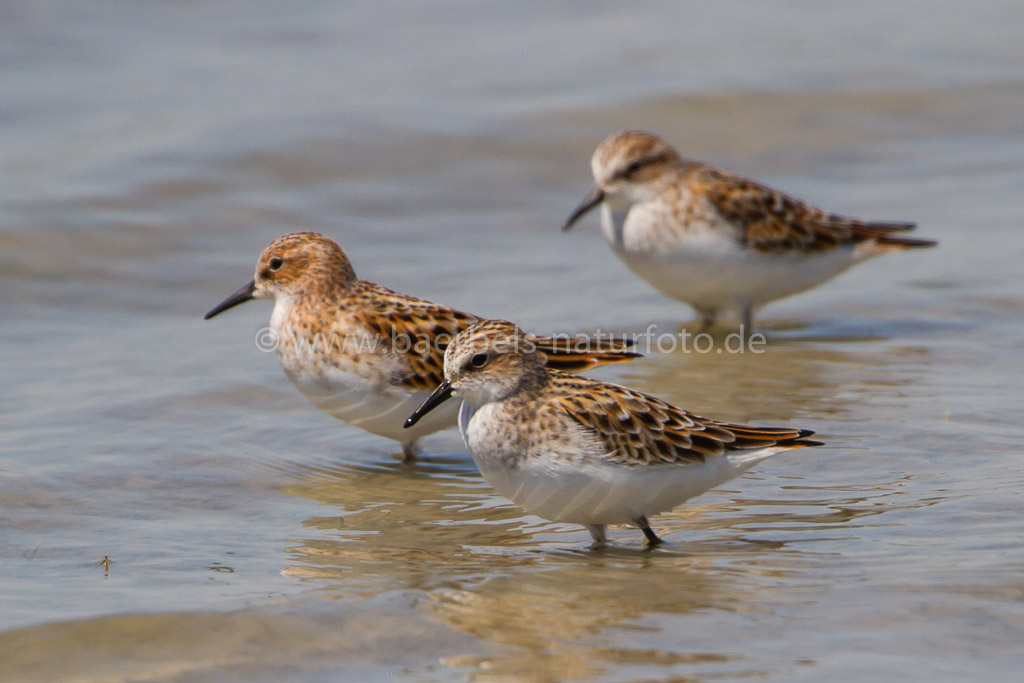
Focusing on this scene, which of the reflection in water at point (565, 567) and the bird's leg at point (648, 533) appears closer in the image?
the reflection in water at point (565, 567)

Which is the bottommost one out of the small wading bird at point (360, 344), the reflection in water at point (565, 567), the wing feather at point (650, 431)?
the reflection in water at point (565, 567)

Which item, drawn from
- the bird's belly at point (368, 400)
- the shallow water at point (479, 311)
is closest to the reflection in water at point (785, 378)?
the shallow water at point (479, 311)

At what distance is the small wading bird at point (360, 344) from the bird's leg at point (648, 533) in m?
1.85

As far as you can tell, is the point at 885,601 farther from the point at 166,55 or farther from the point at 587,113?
the point at 166,55

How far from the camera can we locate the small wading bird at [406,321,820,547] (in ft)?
22.1

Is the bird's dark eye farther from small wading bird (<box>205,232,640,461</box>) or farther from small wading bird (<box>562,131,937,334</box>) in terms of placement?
small wading bird (<box>205,232,640,461</box>)

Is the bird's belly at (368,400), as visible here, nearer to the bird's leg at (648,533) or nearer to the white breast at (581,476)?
the white breast at (581,476)

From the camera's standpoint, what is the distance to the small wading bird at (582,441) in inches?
265

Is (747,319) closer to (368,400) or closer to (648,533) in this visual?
(368,400)

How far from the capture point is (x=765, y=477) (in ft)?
26.6

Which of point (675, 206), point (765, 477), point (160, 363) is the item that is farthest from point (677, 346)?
point (160, 363)

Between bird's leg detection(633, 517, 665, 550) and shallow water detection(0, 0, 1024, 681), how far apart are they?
89mm

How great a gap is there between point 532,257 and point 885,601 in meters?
8.17

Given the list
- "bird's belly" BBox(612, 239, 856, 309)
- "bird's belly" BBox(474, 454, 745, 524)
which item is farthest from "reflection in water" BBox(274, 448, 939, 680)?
"bird's belly" BBox(612, 239, 856, 309)
